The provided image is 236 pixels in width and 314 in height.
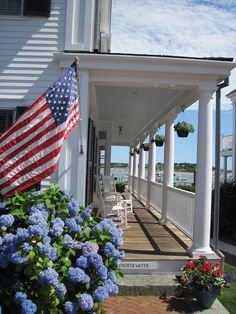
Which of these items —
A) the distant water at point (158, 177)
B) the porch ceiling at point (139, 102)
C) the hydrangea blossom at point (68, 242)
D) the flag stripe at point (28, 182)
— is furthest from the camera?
the distant water at point (158, 177)

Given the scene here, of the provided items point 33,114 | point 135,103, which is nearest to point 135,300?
point 33,114

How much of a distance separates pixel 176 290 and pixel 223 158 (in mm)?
24263

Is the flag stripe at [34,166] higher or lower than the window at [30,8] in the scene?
lower

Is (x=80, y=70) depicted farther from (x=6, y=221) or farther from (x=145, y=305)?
(x=145, y=305)

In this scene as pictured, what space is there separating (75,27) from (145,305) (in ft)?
14.0

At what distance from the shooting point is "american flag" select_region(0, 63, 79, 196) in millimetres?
4203

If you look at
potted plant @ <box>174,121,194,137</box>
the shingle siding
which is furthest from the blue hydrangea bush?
potted plant @ <box>174,121,194,137</box>

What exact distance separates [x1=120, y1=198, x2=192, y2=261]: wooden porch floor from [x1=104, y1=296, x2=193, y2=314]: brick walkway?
0.64 m

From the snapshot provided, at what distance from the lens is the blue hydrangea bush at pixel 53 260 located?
9.93 feet

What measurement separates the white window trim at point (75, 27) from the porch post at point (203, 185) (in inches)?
82.4

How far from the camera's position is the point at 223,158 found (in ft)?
94.1

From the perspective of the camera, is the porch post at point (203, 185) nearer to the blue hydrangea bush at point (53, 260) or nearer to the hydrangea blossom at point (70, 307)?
the blue hydrangea bush at point (53, 260)

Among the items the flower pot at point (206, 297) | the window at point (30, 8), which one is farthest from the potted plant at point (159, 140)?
the flower pot at point (206, 297)

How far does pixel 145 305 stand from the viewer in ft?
17.0
